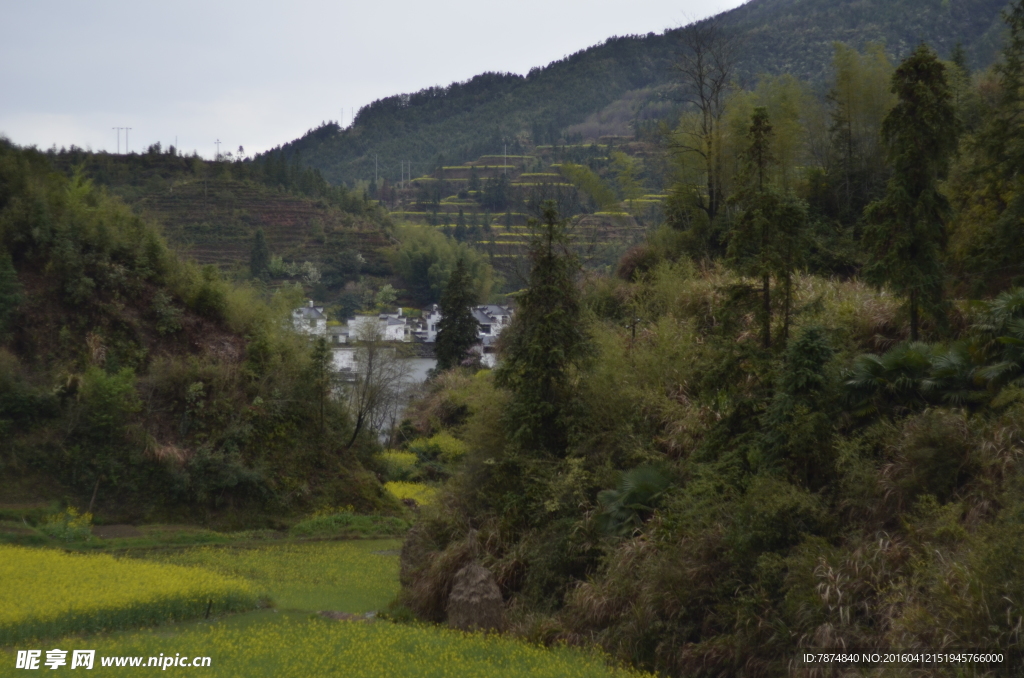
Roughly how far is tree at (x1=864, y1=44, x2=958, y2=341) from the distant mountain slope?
77539mm

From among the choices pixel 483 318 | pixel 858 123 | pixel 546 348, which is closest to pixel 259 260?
pixel 483 318

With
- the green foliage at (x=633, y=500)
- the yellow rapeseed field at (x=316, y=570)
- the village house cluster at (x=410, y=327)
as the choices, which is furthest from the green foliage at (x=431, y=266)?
the green foliage at (x=633, y=500)

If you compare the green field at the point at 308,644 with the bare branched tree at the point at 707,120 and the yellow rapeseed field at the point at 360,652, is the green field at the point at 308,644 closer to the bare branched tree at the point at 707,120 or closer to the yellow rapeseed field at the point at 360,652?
the yellow rapeseed field at the point at 360,652

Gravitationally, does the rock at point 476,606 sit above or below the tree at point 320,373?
below

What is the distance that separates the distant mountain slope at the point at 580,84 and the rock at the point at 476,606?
81.3 meters

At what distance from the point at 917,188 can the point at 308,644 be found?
1134 centimetres

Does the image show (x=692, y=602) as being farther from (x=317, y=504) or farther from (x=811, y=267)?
(x=317, y=504)

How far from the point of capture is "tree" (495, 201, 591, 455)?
52.9 feet

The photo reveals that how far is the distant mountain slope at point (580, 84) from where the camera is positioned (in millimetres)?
93375

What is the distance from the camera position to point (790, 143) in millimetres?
26047

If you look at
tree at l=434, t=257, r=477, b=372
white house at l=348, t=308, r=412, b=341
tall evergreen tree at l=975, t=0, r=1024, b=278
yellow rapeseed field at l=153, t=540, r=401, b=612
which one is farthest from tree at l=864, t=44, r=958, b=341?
white house at l=348, t=308, r=412, b=341

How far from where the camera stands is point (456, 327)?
4494 centimetres

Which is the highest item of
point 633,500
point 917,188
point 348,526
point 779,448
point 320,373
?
point 917,188

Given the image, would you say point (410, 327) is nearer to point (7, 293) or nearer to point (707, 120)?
point (707, 120)
